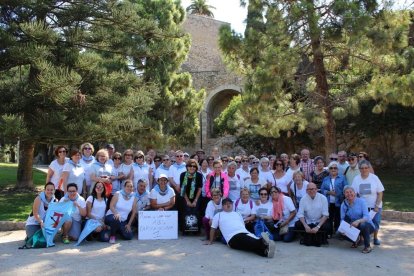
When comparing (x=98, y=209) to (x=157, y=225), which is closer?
(x=98, y=209)

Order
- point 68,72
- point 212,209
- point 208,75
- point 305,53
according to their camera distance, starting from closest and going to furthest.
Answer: point 212,209 → point 68,72 → point 305,53 → point 208,75

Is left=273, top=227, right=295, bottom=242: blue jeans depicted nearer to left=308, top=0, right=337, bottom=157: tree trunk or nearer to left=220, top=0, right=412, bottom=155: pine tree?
left=220, top=0, right=412, bottom=155: pine tree

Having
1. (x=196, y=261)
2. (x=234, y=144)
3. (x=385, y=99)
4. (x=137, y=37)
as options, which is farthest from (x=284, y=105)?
(x=234, y=144)

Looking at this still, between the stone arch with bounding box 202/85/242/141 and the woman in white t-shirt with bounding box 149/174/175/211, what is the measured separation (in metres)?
20.6

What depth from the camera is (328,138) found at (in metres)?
10.3

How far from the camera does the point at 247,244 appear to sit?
5488 mm

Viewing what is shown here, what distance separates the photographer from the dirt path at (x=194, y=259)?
4.70 m

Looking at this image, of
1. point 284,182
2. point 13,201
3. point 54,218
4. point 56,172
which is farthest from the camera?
point 13,201

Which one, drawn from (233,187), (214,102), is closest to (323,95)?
(233,187)

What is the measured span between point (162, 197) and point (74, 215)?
133 centimetres

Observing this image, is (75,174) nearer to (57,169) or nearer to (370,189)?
(57,169)

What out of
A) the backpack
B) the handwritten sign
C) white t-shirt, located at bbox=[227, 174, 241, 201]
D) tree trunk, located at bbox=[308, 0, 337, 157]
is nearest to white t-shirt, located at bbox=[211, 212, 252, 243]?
the handwritten sign

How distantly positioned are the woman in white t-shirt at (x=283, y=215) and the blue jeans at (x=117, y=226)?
2175 millimetres

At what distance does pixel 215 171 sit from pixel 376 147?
499 inches
